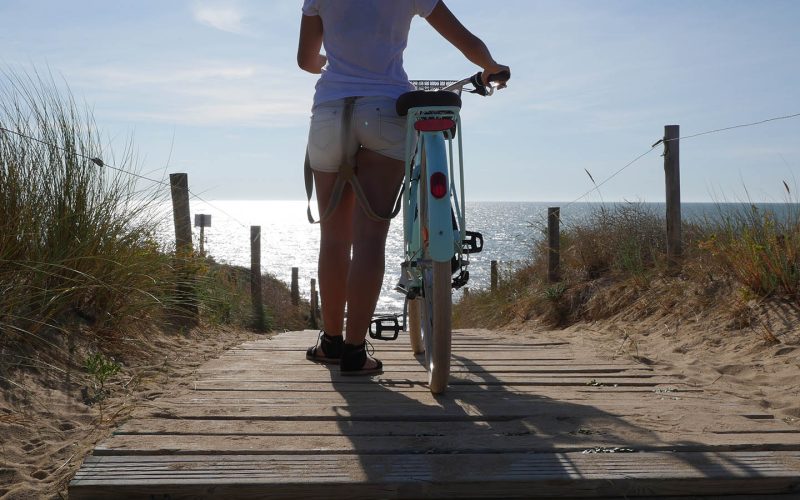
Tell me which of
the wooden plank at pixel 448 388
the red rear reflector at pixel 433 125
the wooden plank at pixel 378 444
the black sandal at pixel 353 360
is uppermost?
the red rear reflector at pixel 433 125

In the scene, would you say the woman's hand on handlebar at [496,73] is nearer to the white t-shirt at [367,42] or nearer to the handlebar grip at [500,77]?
the handlebar grip at [500,77]

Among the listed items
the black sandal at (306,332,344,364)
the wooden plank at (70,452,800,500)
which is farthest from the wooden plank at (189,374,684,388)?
the wooden plank at (70,452,800,500)

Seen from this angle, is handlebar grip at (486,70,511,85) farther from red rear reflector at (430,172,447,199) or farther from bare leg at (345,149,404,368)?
red rear reflector at (430,172,447,199)

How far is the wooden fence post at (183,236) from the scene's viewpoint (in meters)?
5.41

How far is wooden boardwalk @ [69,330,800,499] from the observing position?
1.96 metres

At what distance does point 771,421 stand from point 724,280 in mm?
2849

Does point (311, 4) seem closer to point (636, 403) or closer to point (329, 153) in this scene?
point (329, 153)

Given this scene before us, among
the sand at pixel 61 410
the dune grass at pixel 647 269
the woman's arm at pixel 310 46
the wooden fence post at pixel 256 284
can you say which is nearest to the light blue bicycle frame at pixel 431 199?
the woman's arm at pixel 310 46

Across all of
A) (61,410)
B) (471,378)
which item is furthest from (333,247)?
(61,410)

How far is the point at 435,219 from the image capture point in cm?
280

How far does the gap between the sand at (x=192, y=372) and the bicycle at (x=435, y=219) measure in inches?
40.0

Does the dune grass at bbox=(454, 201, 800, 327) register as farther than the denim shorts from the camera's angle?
Yes

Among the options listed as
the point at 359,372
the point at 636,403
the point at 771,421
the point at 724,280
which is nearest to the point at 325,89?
the point at 359,372

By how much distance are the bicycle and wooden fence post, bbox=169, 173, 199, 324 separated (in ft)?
8.09
